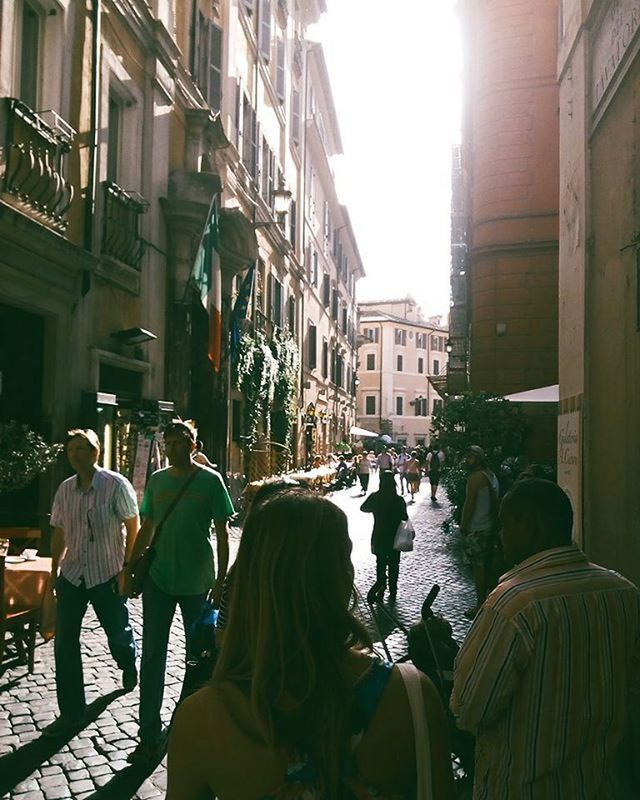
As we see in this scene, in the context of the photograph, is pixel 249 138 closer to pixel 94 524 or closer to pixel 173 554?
pixel 94 524

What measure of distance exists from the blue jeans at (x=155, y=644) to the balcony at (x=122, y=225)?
7331 mm

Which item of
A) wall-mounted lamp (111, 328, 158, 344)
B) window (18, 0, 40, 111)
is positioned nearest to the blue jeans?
window (18, 0, 40, 111)

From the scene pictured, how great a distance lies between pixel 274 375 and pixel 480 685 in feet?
62.1

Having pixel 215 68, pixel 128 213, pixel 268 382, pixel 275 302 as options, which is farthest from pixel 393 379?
pixel 128 213

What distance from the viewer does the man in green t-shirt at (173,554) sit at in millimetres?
4453

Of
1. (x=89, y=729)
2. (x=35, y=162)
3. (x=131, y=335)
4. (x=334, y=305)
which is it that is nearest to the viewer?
(x=89, y=729)

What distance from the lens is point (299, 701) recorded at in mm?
1533

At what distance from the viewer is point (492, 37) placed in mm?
21094

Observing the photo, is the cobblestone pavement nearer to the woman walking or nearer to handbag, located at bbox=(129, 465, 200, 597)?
handbag, located at bbox=(129, 465, 200, 597)

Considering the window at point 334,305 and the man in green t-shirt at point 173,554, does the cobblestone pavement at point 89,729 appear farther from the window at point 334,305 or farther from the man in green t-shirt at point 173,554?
the window at point 334,305

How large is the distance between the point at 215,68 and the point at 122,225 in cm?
612

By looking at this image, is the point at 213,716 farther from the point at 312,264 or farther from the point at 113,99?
the point at 312,264

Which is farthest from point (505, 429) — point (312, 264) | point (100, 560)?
point (312, 264)

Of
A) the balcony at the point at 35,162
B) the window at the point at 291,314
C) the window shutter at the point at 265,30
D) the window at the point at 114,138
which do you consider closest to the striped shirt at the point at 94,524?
the balcony at the point at 35,162
